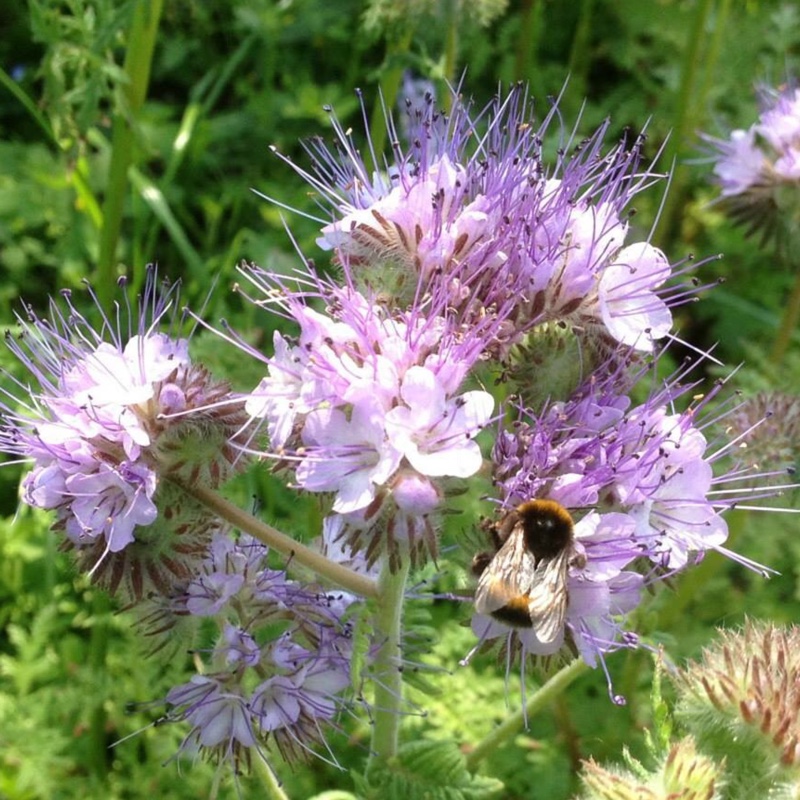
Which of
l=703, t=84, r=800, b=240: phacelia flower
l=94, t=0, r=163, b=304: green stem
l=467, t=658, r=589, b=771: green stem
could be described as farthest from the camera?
l=703, t=84, r=800, b=240: phacelia flower

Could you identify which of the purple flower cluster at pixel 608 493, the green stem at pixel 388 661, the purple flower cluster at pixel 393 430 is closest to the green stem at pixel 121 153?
the purple flower cluster at pixel 393 430

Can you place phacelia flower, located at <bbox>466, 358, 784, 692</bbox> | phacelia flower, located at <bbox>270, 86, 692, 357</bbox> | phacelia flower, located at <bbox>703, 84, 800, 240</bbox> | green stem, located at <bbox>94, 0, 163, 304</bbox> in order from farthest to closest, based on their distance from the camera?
phacelia flower, located at <bbox>703, 84, 800, 240</bbox>
green stem, located at <bbox>94, 0, 163, 304</bbox>
phacelia flower, located at <bbox>270, 86, 692, 357</bbox>
phacelia flower, located at <bbox>466, 358, 784, 692</bbox>

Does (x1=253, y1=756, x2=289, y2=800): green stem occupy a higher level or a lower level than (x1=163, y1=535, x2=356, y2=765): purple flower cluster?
lower

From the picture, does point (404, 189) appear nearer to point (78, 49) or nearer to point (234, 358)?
point (234, 358)

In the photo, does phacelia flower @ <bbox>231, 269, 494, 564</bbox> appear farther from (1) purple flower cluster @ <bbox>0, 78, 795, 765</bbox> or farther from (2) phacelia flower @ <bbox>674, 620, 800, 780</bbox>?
(2) phacelia flower @ <bbox>674, 620, 800, 780</bbox>

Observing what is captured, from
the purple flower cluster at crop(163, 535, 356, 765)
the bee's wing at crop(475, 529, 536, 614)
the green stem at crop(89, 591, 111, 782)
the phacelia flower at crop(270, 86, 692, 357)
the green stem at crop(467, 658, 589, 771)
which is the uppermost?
the phacelia flower at crop(270, 86, 692, 357)

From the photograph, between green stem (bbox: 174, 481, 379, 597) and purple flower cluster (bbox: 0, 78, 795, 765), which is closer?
purple flower cluster (bbox: 0, 78, 795, 765)

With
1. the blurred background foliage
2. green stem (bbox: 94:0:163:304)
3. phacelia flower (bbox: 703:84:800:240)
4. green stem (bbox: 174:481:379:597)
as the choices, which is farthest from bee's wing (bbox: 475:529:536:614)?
phacelia flower (bbox: 703:84:800:240)
